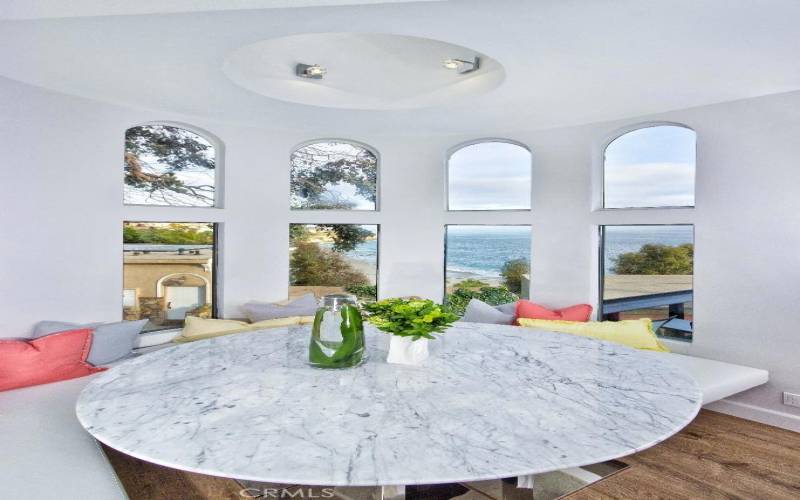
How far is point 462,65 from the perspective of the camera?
3580mm

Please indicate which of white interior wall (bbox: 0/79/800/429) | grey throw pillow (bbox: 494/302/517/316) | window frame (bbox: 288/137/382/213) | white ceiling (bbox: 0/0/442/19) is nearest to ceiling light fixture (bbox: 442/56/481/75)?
white ceiling (bbox: 0/0/442/19)

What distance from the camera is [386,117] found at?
4570mm

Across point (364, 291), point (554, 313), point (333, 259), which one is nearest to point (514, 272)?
point (554, 313)

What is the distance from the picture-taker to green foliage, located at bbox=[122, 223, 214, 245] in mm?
4395

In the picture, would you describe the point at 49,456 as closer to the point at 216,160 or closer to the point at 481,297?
the point at 216,160

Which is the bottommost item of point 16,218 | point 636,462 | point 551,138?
point 636,462

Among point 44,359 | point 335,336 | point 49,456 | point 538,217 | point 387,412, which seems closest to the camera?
point 387,412

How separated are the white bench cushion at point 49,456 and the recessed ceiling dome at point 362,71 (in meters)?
2.09

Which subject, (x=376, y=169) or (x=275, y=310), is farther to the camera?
(x=376, y=169)

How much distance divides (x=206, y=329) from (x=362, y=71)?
2171mm

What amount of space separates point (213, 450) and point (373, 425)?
41 cm

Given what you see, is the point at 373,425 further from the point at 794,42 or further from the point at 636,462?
the point at 794,42

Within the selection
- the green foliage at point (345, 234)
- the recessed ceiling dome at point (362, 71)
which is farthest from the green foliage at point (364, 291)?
the recessed ceiling dome at point (362, 71)


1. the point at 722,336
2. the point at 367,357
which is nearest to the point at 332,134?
the point at 367,357
